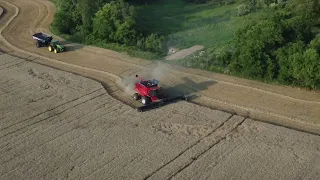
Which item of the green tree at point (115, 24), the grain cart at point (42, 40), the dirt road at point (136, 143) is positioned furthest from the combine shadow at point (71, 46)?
the dirt road at point (136, 143)

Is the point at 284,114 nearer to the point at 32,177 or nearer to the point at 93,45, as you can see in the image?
the point at 32,177

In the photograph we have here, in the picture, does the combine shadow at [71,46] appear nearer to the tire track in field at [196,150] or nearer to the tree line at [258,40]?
the tree line at [258,40]

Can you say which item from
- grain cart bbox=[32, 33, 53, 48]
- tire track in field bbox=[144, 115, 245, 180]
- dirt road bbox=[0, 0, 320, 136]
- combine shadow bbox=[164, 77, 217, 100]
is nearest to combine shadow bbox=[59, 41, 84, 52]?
dirt road bbox=[0, 0, 320, 136]

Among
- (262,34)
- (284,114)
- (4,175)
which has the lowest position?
(4,175)

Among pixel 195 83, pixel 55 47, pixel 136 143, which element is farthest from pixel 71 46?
pixel 136 143

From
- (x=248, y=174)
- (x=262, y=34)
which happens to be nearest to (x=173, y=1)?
(x=262, y=34)

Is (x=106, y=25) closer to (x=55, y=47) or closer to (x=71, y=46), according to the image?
(x=71, y=46)
